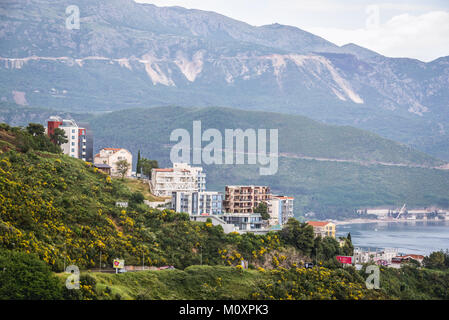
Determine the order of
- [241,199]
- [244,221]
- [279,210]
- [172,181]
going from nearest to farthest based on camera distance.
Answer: [244,221] → [172,181] → [241,199] → [279,210]

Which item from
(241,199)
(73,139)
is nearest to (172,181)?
(241,199)

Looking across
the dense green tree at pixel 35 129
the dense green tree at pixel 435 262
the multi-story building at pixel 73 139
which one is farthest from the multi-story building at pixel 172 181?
the dense green tree at pixel 435 262

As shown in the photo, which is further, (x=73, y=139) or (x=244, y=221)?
(x=73, y=139)

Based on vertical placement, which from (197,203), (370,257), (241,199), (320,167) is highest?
(320,167)

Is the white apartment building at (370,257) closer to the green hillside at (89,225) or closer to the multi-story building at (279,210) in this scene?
the green hillside at (89,225)

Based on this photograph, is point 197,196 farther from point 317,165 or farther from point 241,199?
point 317,165
